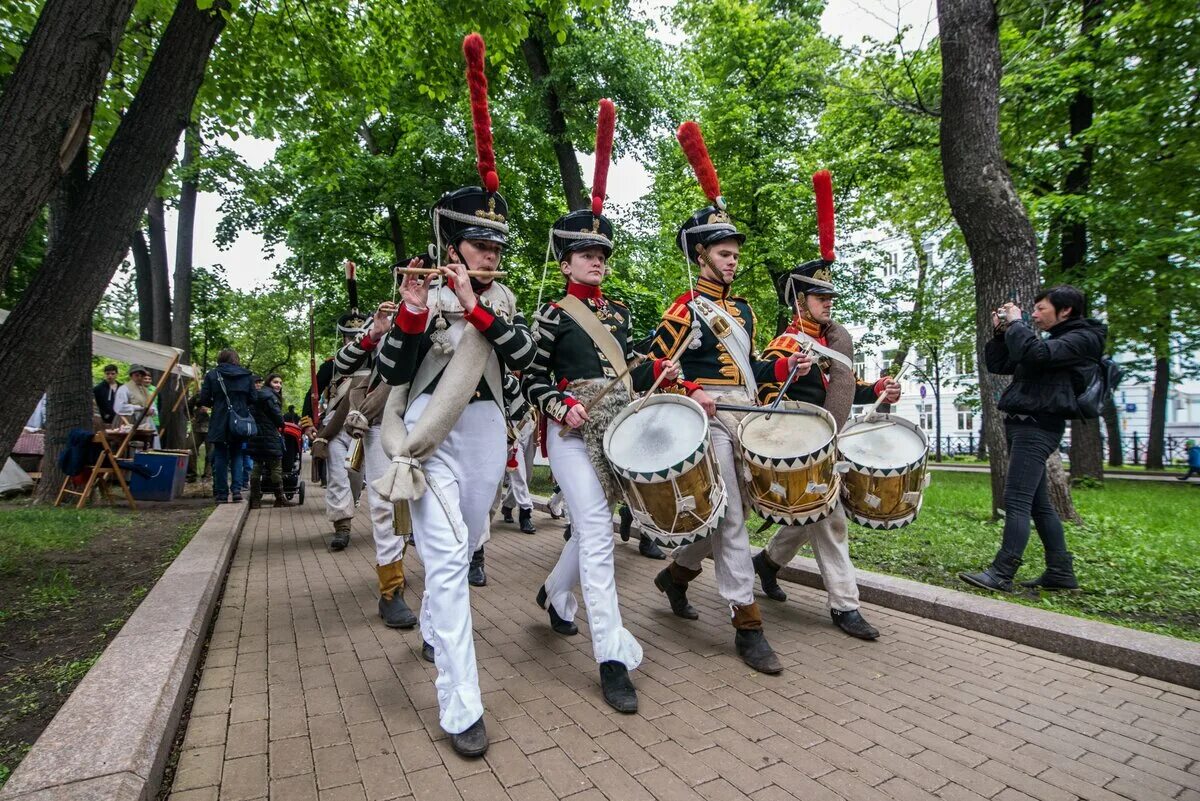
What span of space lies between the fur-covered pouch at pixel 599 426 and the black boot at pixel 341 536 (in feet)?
15.3

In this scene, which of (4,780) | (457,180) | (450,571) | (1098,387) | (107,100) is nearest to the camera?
(4,780)

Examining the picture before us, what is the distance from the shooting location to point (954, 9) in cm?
695

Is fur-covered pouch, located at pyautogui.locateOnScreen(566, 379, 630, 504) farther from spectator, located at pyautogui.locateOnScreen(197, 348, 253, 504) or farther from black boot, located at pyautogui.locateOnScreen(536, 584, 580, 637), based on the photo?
spectator, located at pyautogui.locateOnScreen(197, 348, 253, 504)

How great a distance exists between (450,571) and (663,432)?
1238 mm

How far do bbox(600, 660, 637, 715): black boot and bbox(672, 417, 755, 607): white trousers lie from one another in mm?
777

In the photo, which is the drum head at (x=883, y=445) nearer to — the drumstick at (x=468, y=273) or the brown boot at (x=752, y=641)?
the brown boot at (x=752, y=641)

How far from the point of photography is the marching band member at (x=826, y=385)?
4.14m

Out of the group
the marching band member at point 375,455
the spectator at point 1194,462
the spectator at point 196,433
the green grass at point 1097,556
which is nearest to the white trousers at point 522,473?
the green grass at point 1097,556

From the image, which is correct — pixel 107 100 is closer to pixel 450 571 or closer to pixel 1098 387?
pixel 450 571

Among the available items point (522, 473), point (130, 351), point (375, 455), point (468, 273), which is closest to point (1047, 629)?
point (468, 273)

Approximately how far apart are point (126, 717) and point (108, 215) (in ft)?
12.4

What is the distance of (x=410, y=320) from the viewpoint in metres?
2.94

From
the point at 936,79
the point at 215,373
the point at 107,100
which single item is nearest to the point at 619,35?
the point at 936,79

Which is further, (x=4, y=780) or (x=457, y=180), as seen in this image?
(x=457, y=180)
